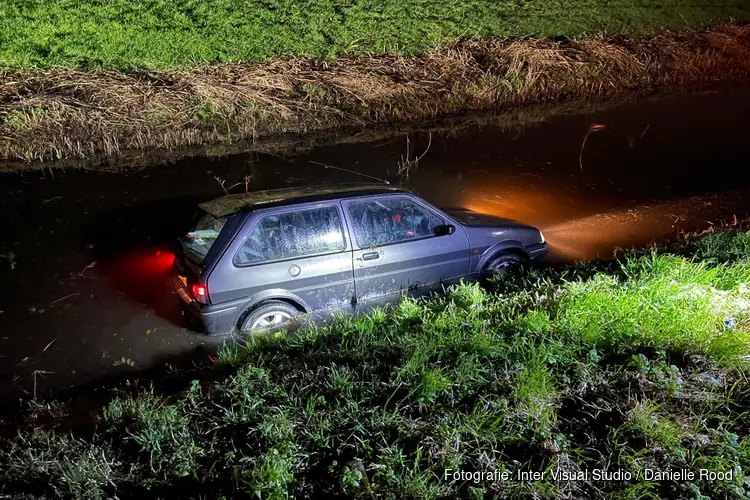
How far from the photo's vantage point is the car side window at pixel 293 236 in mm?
6184

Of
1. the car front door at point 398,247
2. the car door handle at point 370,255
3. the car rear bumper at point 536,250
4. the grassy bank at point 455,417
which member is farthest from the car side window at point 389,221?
the grassy bank at point 455,417

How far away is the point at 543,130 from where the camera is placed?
14461mm

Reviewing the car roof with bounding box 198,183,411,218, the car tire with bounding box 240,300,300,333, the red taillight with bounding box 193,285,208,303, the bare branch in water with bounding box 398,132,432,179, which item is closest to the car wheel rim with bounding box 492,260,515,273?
the car roof with bounding box 198,183,411,218

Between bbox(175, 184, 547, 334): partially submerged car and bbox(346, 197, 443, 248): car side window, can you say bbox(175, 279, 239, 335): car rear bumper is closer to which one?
bbox(175, 184, 547, 334): partially submerged car

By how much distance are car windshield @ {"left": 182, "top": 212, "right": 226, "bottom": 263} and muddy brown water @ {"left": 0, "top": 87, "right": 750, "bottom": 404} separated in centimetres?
109

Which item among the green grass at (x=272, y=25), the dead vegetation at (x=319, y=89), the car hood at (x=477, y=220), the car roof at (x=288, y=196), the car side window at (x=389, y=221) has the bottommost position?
the car hood at (x=477, y=220)

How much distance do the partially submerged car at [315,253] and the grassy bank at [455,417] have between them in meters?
1.06

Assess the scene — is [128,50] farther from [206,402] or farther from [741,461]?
[741,461]

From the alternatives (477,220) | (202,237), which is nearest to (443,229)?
(477,220)

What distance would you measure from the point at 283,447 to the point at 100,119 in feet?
37.9

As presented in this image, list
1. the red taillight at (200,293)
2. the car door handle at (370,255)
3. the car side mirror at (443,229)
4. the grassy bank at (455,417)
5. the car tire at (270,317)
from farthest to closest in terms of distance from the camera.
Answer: the car side mirror at (443,229)
the car door handle at (370,255)
the car tire at (270,317)
the red taillight at (200,293)
the grassy bank at (455,417)

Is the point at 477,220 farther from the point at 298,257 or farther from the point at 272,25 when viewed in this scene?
the point at 272,25

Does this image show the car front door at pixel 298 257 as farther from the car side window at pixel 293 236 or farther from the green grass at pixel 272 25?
the green grass at pixel 272 25

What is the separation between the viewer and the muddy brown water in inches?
261
